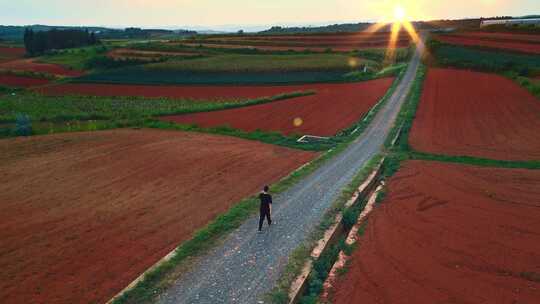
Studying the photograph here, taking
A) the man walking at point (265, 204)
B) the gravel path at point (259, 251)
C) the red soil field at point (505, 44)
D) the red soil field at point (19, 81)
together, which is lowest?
the gravel path at point (259, 251)

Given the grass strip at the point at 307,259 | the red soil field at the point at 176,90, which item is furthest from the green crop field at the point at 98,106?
the grass strip at the point at 307,259

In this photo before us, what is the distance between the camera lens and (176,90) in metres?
56.8

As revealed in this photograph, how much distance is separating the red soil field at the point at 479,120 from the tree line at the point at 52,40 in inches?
4294

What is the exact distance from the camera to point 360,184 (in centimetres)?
1805

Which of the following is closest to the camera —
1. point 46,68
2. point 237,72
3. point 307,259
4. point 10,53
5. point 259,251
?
point 307,259

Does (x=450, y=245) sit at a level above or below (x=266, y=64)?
below

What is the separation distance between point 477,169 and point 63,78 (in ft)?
Answer: 230

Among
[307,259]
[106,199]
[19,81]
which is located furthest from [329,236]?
[19,81]

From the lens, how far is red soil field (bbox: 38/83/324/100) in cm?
5097

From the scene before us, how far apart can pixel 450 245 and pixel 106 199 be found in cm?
1333

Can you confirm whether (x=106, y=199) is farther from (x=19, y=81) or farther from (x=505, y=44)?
(x=505, y=44)

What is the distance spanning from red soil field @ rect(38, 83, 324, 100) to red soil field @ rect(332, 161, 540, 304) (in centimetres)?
3406

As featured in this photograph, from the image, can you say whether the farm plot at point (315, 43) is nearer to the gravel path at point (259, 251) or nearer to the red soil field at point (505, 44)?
the red soil field at point (505, 44)

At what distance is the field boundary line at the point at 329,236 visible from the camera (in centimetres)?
1029
